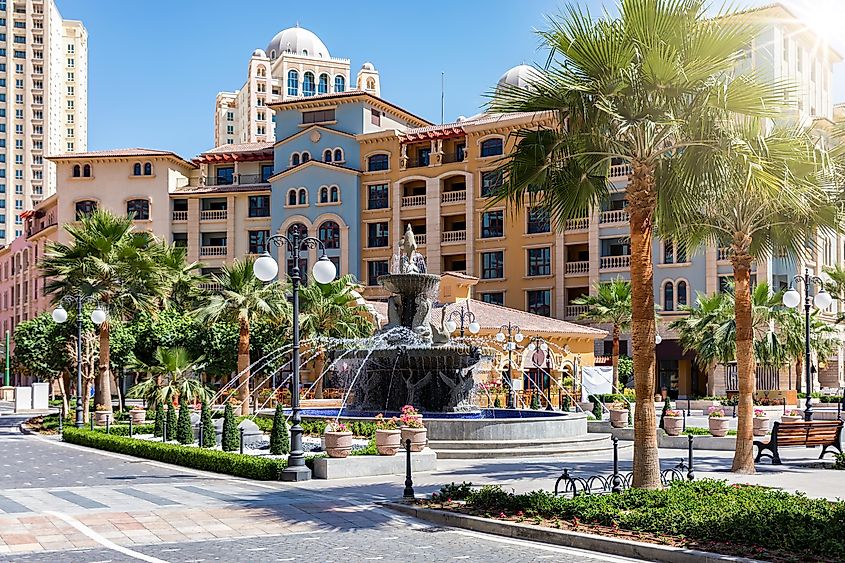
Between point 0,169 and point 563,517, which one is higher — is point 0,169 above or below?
above

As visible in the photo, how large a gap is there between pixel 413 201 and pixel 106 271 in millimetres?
35369

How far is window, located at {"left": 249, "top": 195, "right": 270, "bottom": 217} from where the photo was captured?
246 ft

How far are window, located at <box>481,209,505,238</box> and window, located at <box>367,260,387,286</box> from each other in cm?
753

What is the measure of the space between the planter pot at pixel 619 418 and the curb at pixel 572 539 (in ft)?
52.5

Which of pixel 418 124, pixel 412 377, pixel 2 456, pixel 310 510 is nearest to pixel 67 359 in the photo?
pixel 2 456

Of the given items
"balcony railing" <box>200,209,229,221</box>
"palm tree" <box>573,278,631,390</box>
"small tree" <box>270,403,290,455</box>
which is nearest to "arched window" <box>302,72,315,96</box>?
"balcony railing" <box>200,209,229,221</box>

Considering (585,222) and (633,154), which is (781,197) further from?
(585,222)

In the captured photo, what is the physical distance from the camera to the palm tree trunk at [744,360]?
19.1m

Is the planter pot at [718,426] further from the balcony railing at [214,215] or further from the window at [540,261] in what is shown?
the balcony railing at [214,215]

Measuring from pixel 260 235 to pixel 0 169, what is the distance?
84118mm

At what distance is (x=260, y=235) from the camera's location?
74.3 metres

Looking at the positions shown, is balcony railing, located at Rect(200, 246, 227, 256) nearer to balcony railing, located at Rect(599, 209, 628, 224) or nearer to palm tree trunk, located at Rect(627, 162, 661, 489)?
balcony railing, located at Rect(599, 209, 628, 224)

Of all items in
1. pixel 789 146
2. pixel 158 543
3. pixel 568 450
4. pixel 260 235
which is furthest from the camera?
pixel 260 235

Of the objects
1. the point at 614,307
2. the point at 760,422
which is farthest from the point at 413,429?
the point at 614,307
